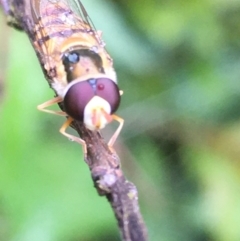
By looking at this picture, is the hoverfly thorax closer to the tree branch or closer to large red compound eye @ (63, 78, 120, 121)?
large red compound eye @ (63, 78, 120, 121)

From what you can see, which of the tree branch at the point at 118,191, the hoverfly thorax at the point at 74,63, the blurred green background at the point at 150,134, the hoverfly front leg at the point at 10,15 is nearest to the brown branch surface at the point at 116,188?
the tree branch at the point at 118,191

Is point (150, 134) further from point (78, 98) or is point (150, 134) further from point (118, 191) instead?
point (118, 191)

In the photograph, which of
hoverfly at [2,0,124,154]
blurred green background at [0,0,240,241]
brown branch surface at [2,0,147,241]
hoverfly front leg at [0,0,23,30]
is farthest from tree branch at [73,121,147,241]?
blurred green background at [0,0,240,241]

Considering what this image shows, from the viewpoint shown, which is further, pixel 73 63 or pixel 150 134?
pixel 150 134

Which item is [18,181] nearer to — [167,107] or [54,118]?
[54,118]

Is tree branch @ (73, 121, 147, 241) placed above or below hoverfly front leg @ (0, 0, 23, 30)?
below

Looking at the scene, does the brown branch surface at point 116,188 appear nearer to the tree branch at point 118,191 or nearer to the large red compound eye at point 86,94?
the tree branch at point 118,191

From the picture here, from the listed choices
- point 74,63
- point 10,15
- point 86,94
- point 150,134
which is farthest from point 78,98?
point 150,134
